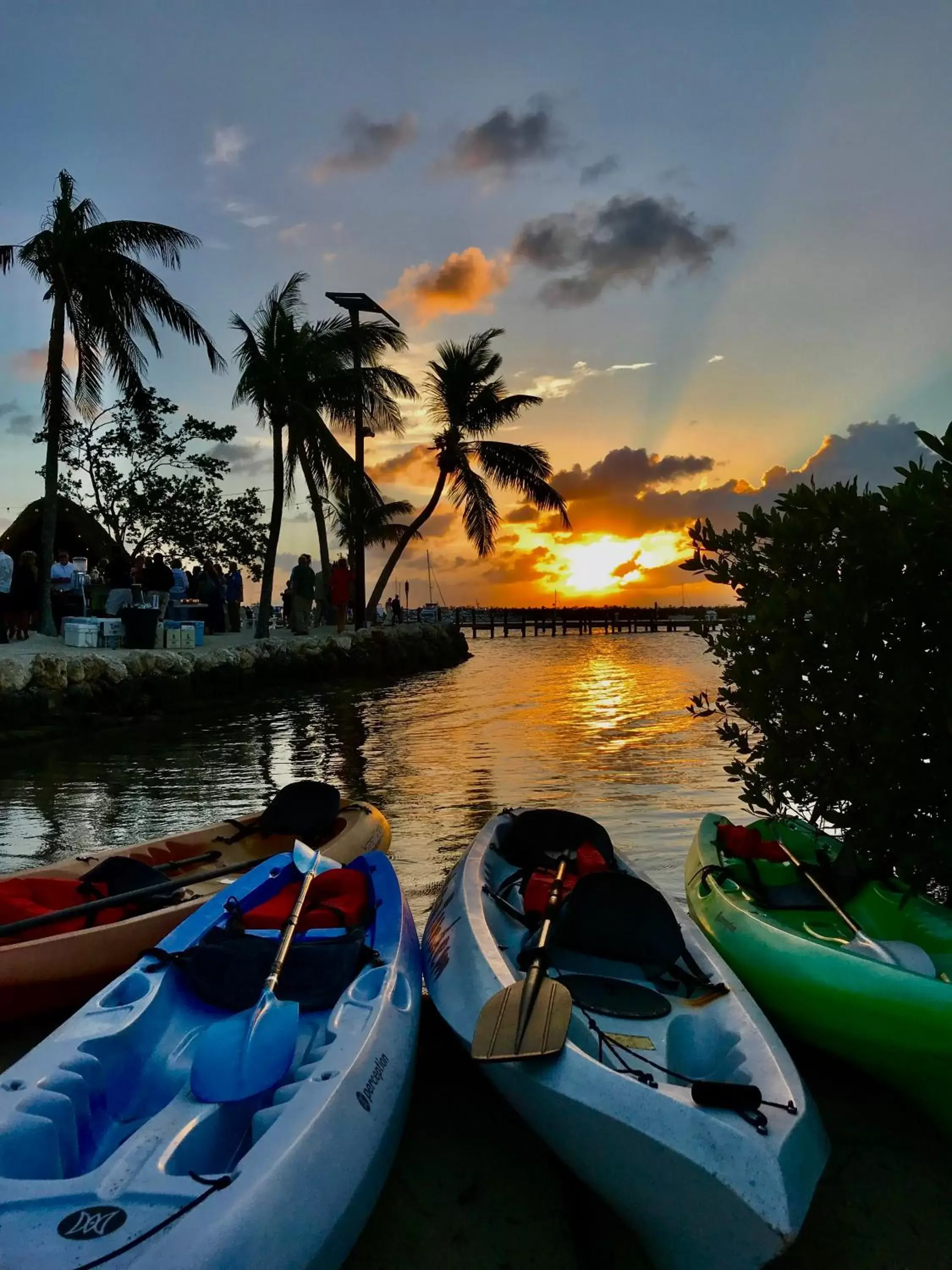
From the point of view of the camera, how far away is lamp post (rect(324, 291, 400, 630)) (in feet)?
86.1

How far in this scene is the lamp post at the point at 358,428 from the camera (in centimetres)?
2623

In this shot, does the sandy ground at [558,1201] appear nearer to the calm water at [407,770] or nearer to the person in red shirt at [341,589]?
the calm water at [407,770]

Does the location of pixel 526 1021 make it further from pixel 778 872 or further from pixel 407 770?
pixel 407 770

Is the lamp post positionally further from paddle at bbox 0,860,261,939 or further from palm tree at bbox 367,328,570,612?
paddle at bbox 0,860,261,939

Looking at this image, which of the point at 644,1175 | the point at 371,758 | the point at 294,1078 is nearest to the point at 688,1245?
the point at 644,1175

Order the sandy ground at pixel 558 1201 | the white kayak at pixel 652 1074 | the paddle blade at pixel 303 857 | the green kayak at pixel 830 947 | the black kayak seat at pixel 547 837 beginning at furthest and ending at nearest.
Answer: the black kayak seat at pixel 547 837
the paddle blade at pixel 303 857
the green kayak at pixel 830 947
the sandy ground at pixel 558 1201
the white kayak at pixel 652 1074

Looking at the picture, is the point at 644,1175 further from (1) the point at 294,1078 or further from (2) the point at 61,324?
(2) the point at 61,324

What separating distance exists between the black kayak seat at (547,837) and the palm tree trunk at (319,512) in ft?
71.9

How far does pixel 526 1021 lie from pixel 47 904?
9.55ft

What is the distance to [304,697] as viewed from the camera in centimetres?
2083

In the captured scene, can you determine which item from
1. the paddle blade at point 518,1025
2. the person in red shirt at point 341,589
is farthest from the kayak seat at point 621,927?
the person in red shirt at point 341,589

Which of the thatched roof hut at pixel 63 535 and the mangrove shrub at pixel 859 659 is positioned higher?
the thatched roof hut at pixel 63 535

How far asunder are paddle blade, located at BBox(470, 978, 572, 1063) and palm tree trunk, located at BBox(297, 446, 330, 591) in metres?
24.1

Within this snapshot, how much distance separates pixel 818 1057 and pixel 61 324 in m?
18.3
